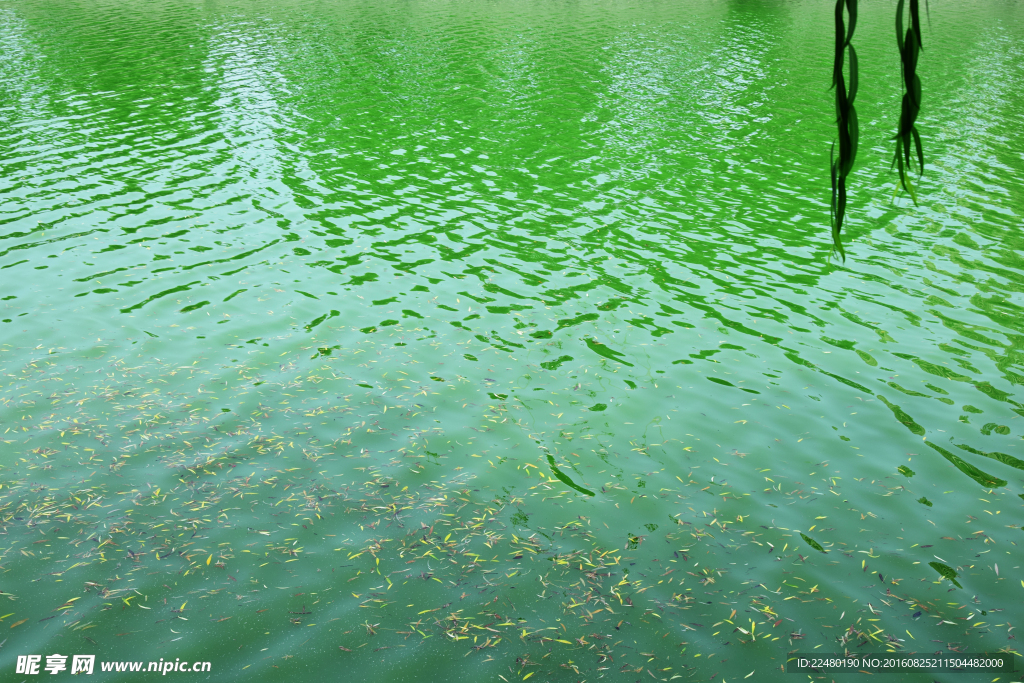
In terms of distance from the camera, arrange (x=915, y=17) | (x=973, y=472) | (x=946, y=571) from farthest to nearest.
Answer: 1. (x=973, y=472)
2. (x=946, y=571)
3. (x=915, y=17)

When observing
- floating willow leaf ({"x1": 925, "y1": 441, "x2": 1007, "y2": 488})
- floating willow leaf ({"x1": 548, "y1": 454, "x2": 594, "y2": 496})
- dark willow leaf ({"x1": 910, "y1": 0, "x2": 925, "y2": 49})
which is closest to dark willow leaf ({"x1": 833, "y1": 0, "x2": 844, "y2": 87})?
dark willow leaf ({"x1": 910, "y1": 0, "x2": 925, "y2": 49})

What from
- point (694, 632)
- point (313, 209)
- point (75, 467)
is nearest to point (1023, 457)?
point (694, 632)

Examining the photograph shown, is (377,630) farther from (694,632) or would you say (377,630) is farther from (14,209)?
(14,209)

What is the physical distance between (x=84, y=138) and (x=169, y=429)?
776 inches

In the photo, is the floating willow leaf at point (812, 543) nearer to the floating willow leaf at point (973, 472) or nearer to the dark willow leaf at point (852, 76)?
the floating willow leaf at point (973, 472)

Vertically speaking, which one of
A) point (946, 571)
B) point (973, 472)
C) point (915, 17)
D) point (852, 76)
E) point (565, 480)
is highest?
point (915, 17)

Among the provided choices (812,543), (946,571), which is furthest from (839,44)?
(946,571)

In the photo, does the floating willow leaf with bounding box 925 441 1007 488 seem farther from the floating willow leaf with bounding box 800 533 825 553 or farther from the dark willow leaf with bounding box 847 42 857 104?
the dark willow leaf with bounding box 847 42 857 104

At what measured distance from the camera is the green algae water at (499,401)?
7.91m

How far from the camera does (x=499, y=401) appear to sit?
11.9 metres

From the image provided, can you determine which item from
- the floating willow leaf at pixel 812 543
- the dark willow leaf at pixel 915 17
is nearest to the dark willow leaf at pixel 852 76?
the dark willow leaf at pixel 915 17

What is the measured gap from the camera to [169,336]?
44.2 feet

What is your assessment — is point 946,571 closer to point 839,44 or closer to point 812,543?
point 812,543

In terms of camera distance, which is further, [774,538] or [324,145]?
[324,145]
